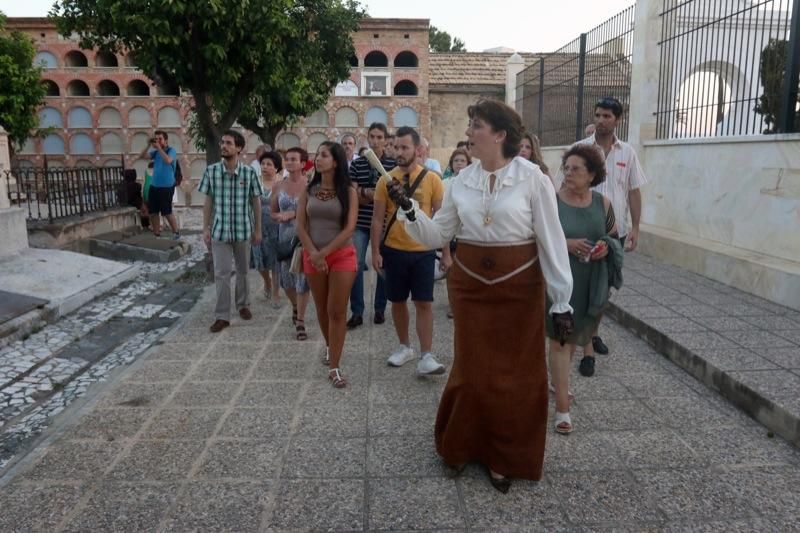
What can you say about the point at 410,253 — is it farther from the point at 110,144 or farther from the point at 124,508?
the point at 110,144

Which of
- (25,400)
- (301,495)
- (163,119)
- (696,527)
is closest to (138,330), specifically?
(25,400)

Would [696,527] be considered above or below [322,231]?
below

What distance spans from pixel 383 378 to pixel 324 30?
14375 millimetres

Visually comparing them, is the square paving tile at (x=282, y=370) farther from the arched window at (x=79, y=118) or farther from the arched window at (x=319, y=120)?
the arched window at (x=79, y=118)

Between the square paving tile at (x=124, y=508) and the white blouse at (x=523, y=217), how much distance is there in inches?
79.9

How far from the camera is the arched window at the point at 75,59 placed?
83.7 ft

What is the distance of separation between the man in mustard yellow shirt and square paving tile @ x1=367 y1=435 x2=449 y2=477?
1.07 m

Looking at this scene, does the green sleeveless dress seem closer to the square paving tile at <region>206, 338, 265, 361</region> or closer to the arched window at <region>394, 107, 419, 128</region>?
the square paving tile at <region>206, 338, 265, 361</region>

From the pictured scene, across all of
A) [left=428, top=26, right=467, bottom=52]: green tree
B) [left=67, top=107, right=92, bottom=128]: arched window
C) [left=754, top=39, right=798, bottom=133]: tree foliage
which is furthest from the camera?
[left=428, top=26, right=467, bottom=52]: green tree

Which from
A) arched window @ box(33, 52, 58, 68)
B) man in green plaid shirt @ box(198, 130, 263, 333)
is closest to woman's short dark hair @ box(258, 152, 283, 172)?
Result: man in green plaid shirt @ box(198, 130, 263, 333)

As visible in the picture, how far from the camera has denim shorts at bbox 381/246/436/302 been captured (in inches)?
192

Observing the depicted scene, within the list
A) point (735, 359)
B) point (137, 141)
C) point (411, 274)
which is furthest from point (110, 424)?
point (137, 141)

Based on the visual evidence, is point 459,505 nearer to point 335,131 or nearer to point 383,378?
point 383,378

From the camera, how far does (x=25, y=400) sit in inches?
180
